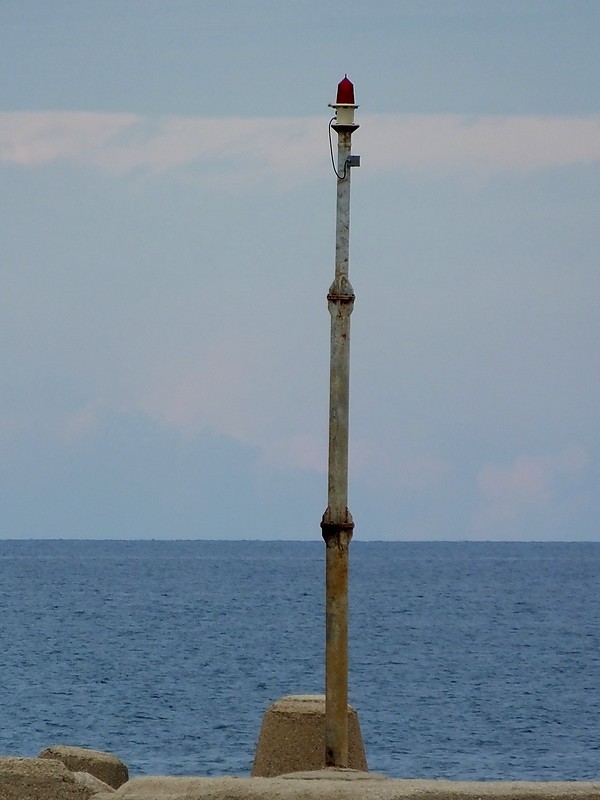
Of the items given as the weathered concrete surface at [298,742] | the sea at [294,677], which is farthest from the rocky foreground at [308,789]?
the sea at [294,677]

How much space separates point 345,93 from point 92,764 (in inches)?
218

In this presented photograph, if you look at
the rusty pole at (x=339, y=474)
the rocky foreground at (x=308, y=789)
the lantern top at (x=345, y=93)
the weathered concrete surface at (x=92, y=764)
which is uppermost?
the lantern top at (x=345, y=93)

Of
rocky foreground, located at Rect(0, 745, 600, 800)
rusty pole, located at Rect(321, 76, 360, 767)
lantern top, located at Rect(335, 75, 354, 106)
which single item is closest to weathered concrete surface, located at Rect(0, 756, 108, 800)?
rocky foreground, located at Rect(0, 745, 600, 800)

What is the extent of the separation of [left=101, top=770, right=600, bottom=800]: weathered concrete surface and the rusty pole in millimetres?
2118

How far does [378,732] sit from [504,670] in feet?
54.6

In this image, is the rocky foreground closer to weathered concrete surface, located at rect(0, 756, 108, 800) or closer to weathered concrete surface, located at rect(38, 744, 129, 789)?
weathered concrete surface, located at rect(0, 756, 108, 800)

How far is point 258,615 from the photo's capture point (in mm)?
74125

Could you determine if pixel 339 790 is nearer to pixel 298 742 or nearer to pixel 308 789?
pixel 308 789

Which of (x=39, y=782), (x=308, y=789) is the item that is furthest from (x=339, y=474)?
(x=308, y=789)

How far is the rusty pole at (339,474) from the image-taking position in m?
11.1

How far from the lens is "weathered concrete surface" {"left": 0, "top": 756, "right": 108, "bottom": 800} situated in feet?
32.0

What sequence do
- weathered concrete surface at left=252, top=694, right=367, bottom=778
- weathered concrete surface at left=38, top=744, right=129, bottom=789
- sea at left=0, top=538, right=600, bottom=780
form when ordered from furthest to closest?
sea at left=0, top=538, right=600, bottom=780 < weathered concrete surface at left=38, top=744, right=129, bottom=789 < weathered concrete surface at left=252, top=694, right=367, bottom=778

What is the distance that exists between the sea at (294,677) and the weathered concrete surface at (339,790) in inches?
655

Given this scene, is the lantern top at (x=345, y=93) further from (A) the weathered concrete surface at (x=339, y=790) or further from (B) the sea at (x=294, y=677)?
(B) the sea at (x=294, y=677)
